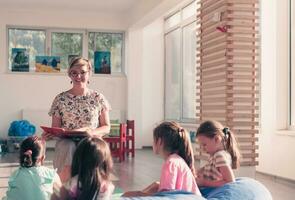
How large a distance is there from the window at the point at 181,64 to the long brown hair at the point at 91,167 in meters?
8.37

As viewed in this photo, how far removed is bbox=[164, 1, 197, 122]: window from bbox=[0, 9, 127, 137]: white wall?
44.8 inches

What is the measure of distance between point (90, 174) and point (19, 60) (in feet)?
32.6

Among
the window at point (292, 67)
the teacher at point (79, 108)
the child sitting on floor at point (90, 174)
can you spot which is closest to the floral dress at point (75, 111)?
the teacher at point (79, 108)

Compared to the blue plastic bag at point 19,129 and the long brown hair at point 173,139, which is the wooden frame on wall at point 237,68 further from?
the blue plastic bag at point 19,129

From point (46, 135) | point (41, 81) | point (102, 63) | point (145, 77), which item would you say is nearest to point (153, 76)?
point (145, 77)

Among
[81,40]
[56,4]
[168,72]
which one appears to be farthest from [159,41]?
[56,4]

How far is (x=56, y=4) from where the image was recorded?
37.0ft

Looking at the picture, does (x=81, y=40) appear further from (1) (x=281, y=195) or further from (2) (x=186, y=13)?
(1) (x=281, y=195)

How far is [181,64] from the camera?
11477mm

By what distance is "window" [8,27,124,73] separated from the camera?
11.9 meters

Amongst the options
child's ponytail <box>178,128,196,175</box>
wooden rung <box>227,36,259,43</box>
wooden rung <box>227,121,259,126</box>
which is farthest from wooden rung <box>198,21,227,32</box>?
child's ponytail <box>178,128,196,175</box>

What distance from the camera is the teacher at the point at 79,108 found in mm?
3225

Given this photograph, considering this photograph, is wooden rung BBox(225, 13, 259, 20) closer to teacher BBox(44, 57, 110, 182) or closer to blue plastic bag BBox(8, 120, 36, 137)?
teacher BBox(44, 57, 110, 182)

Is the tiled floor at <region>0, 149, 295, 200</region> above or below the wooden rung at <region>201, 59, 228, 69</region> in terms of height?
below
